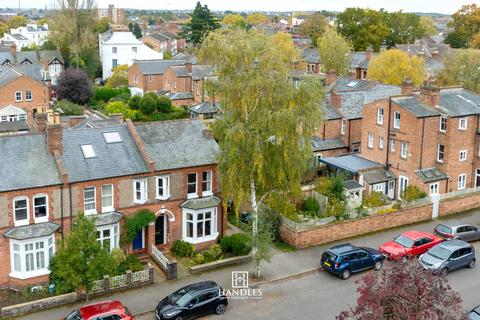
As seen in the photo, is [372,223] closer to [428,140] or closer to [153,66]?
[428,140]

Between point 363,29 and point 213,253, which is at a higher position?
point 363,29

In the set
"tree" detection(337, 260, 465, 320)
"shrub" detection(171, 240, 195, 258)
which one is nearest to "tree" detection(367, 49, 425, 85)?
"shrub" detection(171, 240, 195, 258)

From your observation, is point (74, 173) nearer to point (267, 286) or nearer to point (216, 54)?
point (216, 54)

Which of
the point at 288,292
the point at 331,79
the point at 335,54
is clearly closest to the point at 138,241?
the point at 288,292

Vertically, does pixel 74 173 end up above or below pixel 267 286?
above

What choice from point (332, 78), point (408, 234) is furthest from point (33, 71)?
point (408, 234)

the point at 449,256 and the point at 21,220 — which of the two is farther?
the point at 449,256
